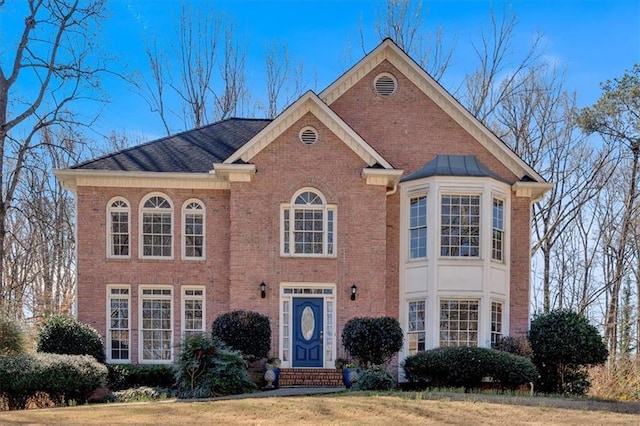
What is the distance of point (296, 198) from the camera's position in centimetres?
2123

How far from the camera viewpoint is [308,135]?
21.3 meters

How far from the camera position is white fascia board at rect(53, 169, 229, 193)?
21.3 meters

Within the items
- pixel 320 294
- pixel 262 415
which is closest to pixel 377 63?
pixel 320 294

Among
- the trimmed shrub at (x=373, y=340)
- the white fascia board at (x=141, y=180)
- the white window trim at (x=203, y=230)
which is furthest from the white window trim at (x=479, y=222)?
the white window trim at (x=203, y=230)

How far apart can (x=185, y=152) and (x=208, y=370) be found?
773cm

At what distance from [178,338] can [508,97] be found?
20030mm

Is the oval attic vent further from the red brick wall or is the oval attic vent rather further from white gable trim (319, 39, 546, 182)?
the red brick wall

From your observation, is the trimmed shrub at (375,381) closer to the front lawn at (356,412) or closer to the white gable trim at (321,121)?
the front lawn at (356,412)

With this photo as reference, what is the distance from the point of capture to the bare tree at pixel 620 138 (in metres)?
29.1

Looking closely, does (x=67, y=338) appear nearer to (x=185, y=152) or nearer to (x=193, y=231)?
(x=193, y=231)

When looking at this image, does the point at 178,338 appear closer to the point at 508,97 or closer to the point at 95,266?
the point at 95,266

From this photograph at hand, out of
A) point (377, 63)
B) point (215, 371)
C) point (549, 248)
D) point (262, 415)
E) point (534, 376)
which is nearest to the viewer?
point (262, 415)

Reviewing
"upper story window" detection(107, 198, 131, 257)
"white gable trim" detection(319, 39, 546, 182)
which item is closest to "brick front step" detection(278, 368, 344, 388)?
"upper story window" detection(107, 198, 131, 257)

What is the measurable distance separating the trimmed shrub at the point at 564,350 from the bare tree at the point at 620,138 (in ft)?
27.8
